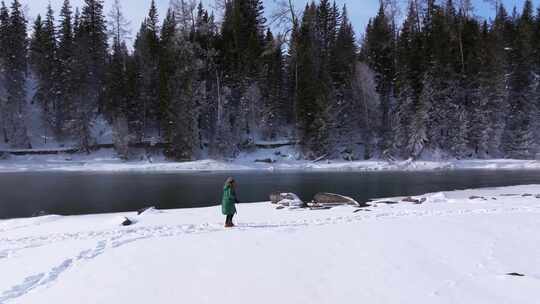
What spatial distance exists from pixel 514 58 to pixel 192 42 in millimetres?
38591

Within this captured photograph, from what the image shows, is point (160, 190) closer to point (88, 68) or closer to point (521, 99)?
point (88, 68)

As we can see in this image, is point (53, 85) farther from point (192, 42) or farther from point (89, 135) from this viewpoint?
point (192, 42)

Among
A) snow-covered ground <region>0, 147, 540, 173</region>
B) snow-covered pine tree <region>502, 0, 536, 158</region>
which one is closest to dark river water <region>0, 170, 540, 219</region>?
snow-covered ground <region>0, 147, 540, 173</region>

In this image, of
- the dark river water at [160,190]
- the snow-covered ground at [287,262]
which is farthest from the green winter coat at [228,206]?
the dark river water at [160,190]

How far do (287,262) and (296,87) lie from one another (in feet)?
143

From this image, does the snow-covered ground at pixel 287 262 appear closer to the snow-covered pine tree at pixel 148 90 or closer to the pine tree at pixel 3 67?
the snow-covered pine tree at pixel 148 90

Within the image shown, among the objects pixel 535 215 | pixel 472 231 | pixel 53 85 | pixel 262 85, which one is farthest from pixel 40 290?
pixel 53 85

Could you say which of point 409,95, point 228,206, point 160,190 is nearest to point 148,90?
point 160,190

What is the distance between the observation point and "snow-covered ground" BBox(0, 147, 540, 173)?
3841 cm

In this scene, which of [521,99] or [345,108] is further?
[345,108]

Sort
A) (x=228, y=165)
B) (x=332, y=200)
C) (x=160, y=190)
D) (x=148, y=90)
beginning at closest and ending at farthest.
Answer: (x=332, y=200)
(x=160, y=190)
(x=228, y=165)
(x=148, y=90)

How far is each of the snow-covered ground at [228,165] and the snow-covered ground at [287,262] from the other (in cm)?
2752

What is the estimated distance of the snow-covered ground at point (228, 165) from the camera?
3841 centimetres

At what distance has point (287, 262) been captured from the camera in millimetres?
6652
